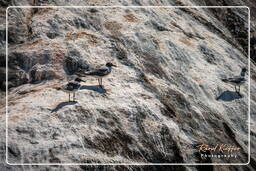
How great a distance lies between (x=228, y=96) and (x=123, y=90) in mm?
5715

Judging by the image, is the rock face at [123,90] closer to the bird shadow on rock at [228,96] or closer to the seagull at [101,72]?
the bird shadow on rock at [228,96]

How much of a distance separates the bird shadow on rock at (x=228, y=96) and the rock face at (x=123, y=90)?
6 cm

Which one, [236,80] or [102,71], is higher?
[102,71]

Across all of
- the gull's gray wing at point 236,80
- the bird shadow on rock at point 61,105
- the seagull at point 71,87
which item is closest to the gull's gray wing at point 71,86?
the seagull at point 71,87

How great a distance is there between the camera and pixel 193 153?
1677 centimetres

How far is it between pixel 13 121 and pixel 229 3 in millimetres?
19303

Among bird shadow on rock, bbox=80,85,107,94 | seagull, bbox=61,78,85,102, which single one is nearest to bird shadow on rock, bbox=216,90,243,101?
bird shadow on rock, bbox=80,85,107,94

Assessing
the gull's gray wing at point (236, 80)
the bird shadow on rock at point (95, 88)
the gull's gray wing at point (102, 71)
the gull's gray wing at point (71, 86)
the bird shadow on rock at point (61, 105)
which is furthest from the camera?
the gull's gray wing at point (236, 80)

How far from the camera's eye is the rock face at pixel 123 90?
584 inches

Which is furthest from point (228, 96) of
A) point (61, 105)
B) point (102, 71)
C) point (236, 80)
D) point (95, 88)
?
point (61, 105)

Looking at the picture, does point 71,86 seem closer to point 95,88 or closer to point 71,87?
point 71,87

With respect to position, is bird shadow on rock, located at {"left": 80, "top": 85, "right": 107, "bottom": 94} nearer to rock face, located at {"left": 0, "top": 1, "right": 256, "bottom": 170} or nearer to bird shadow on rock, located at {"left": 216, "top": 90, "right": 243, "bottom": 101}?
rock face, located at {"left": 0, "top": 1, "right": 256, "bottom": 170}

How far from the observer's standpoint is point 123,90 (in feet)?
56.9

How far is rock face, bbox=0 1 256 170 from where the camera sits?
48.7 feet
